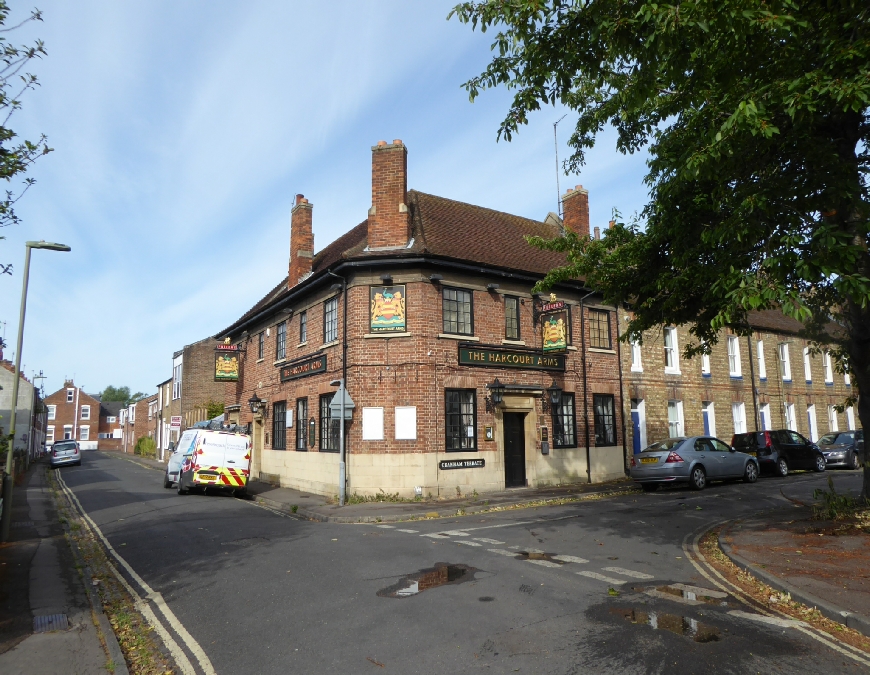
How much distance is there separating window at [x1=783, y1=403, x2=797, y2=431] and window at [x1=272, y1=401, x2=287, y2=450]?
2271 centimetres

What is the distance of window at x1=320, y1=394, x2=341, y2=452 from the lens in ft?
59.6

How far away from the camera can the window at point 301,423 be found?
20.6 metres

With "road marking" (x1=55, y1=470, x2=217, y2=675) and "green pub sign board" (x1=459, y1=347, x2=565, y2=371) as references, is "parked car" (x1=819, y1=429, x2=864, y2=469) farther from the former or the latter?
"road marking" (x1=55, y1=470, x2=217, y2=675)

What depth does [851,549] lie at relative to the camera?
27.6 ft

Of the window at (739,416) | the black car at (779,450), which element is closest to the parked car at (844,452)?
the black car at (779,450)

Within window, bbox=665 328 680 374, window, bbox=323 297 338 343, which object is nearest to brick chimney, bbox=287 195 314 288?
window, bbox=323 297 338 343

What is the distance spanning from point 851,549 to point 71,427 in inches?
3619

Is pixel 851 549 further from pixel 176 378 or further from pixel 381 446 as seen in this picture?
pixel 176 378

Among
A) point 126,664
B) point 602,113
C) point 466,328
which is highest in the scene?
point 602,113

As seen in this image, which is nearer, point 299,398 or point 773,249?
point 773,249

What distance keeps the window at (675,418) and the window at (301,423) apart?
13.9 m

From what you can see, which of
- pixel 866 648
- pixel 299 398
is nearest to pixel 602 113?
pixel 866 648

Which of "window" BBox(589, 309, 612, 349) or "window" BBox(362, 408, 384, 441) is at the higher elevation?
"window" BBox(589, 309, 612, 349)

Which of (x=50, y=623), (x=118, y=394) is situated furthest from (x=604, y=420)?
(x=118, y=394)
